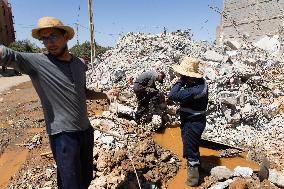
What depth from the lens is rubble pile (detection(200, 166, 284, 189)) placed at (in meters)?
4.24

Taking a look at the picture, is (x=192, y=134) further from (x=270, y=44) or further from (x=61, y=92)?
(x=270, y=44)

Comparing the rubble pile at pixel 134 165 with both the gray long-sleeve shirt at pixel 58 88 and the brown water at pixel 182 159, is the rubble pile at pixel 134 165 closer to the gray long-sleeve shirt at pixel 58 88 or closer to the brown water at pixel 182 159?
the brown water at pixel 182 159

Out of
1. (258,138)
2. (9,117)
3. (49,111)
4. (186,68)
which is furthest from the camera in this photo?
Answer: (9,117)

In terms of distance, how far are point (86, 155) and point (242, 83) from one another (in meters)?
5.66

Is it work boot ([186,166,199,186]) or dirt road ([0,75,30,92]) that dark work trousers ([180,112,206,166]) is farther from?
dirt road ([0,75,30,92])

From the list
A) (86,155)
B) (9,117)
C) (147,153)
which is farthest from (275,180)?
(9,117)

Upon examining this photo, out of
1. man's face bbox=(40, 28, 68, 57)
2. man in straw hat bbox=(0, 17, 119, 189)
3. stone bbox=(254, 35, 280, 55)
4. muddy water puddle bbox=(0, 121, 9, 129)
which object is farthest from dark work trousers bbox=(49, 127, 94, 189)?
stone bbox=(254, 35, 280, 55)

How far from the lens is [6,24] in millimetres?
29750

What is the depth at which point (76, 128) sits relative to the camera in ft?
9.43

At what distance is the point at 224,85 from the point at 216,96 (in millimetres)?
533

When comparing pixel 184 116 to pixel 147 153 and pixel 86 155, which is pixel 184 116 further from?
pixel 86 155

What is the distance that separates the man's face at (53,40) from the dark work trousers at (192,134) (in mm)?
2221

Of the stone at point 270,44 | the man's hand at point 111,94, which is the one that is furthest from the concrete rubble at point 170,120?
the stone at point 270,44

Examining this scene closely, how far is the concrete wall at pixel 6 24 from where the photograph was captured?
29.0 m
